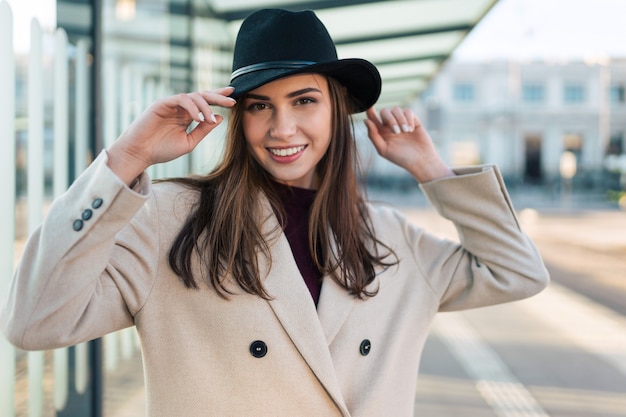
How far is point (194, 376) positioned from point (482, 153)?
44.1m

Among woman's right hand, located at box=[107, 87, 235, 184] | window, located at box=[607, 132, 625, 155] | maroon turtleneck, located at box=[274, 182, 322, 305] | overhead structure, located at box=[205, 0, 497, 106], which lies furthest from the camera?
window, located at box=[607, 132, 625, 155]

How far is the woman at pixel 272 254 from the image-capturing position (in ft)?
4.29

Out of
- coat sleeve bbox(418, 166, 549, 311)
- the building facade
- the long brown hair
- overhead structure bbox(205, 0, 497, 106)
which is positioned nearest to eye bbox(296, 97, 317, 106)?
the long brown hair

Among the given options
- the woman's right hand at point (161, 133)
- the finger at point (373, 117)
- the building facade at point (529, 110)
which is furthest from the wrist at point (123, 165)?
the building facade at point (529, 110)

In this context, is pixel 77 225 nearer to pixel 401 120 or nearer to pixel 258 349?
pixel 258 349

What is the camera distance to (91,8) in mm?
2502

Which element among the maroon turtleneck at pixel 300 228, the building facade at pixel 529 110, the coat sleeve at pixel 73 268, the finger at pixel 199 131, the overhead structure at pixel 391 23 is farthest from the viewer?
the building facade at pixel 529 110

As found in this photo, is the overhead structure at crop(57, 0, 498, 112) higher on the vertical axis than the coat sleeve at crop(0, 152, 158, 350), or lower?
higher

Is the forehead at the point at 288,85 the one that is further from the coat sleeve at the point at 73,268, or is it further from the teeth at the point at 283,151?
the coat sleeve at the point at 73,268

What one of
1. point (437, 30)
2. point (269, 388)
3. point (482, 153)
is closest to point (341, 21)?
point (437, 30)

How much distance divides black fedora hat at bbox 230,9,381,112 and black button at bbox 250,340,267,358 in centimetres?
57

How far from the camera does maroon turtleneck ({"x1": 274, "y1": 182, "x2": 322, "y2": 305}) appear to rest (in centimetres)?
170

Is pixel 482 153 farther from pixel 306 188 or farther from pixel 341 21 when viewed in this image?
pixel 306 188

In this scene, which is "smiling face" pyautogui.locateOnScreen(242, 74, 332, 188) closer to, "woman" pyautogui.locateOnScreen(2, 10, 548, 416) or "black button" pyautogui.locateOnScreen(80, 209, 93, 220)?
"woman" pyautogui.locateOnScreen(2, 10, 548, 416)
